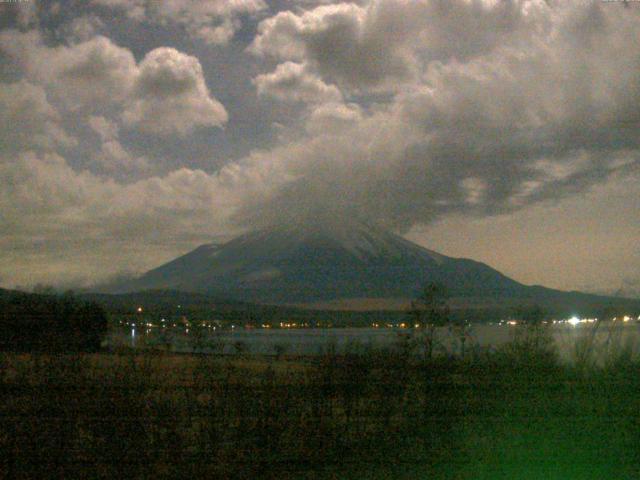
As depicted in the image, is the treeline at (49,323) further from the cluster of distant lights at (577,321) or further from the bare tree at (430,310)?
the cluster of distant lights at (577,321)

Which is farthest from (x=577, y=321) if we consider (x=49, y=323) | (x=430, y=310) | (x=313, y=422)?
(x=49, y=323)

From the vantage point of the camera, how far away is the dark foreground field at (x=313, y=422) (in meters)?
7.64

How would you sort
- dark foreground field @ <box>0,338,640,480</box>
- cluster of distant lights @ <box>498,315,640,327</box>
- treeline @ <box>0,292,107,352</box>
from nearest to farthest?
dark foreground field @ <box>0,338,640,480</box> → treeline @ <box>0,292,107,352</box> → cluster of distant lights @ <box>498,315,640,327</box>

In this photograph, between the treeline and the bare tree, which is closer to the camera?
the treeline

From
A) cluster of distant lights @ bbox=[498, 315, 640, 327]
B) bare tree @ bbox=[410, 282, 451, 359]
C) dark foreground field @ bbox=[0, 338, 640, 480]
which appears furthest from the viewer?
bare tree @ bbox=[410, 282, 451, 359]

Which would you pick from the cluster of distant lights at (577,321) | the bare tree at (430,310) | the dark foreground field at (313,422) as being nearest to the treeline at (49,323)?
the dark foreground field at (313,422)

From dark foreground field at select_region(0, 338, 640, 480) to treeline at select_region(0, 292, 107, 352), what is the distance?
2.16 m

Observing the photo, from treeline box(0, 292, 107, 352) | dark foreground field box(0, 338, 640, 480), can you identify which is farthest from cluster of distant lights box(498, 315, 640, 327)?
treeline box(0, 292, 107, 352)

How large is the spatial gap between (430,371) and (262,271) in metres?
A: 96.4

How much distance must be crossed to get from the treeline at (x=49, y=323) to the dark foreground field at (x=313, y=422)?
216cm

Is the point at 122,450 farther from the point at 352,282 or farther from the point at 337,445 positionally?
the point at 352,282

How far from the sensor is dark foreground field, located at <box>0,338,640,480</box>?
7645mm

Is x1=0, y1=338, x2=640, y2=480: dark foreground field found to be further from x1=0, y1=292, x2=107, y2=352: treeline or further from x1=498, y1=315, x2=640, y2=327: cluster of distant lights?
x1=498, y1=315, x2=640, y2=327: cluster of distant lights

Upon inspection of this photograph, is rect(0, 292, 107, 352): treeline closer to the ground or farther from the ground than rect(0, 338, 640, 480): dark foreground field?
farther from the ground
